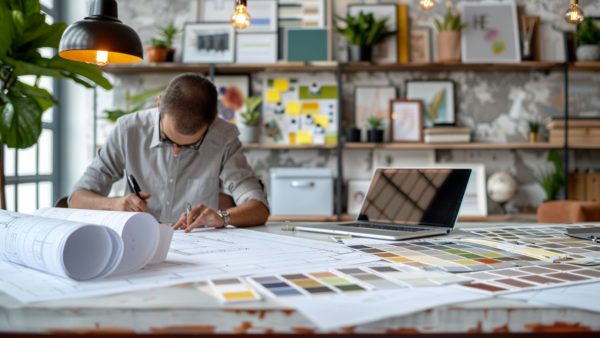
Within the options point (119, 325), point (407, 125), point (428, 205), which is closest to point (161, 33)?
point (407, 125)

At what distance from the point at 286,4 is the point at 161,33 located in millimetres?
995

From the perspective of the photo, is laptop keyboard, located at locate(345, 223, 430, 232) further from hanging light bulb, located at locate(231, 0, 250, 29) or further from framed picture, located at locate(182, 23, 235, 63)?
framed picture, located at locate(182, 23, 235, 63)

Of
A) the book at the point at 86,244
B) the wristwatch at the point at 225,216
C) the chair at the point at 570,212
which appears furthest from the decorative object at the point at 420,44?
the book at the point at 86,244

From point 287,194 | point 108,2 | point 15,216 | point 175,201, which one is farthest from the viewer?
point 287,194

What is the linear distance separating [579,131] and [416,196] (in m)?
2.69

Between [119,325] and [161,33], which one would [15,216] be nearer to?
[119,325]

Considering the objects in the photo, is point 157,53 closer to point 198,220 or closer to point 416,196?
point 198,220

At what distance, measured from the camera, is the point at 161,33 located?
4.23 m

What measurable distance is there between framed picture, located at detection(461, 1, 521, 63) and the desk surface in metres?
3.51

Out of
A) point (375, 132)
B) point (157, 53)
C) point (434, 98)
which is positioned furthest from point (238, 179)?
point (434, 98)

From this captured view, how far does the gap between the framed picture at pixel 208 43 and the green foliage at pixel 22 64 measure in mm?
1778

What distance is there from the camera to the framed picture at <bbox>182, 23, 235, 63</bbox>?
13.5 feet

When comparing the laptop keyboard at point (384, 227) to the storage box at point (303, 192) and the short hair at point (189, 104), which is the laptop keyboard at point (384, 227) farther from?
the storage box at point (303, 192)

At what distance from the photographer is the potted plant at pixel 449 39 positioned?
399cm
